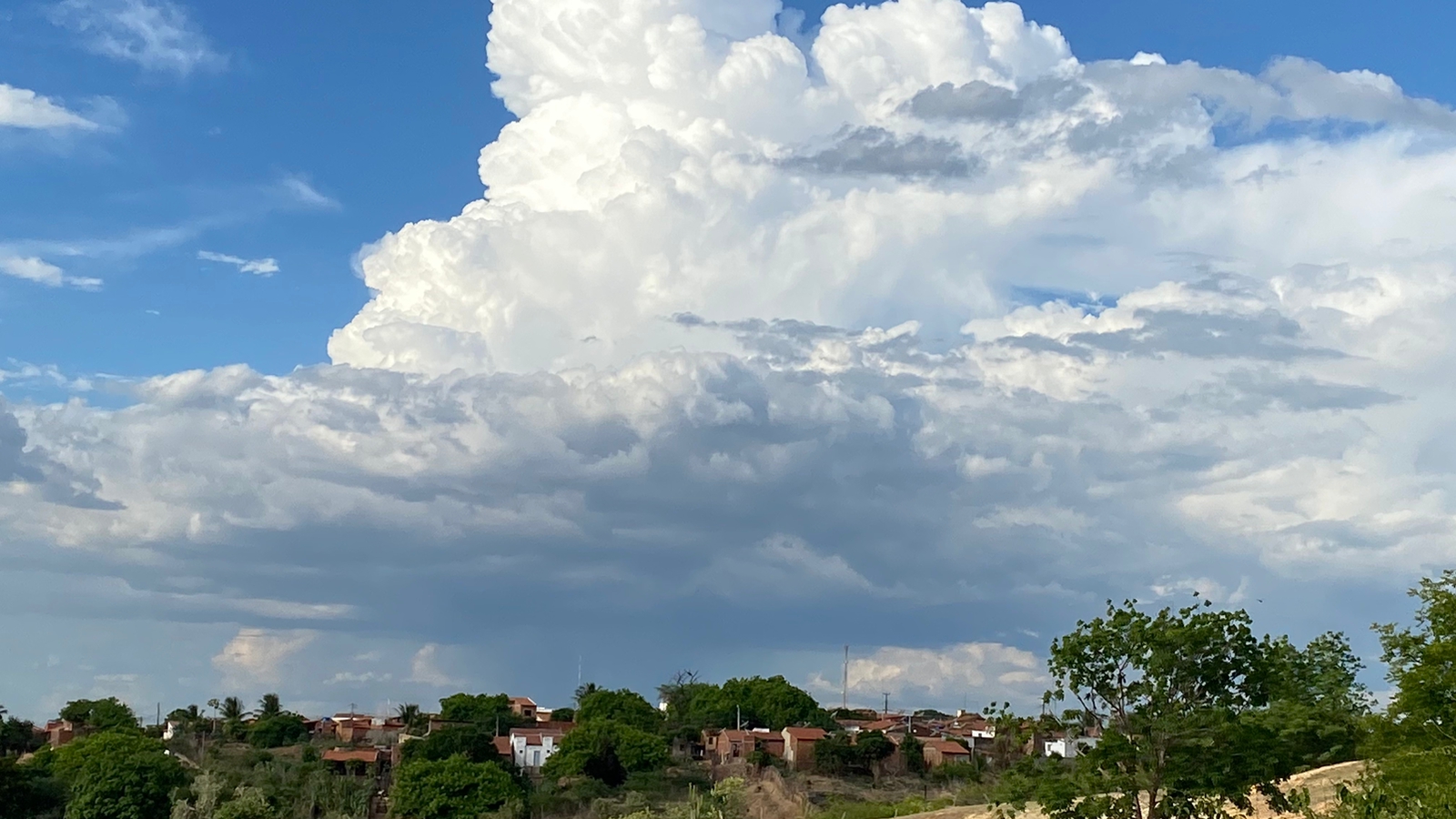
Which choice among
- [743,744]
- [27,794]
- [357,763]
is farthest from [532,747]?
[27,794]

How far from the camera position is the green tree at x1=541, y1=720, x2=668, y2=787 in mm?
83812

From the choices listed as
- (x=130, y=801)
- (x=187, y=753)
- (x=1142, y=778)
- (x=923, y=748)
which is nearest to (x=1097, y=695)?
(x=1142, y=778)

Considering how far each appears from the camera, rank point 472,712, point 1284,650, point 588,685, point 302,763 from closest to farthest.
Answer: point 1284,650 < point 302,763 < point 472,712 < point 588,685

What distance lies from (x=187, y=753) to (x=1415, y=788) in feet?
292

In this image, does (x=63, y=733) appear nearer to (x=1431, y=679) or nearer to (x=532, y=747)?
(x=532, y=747)

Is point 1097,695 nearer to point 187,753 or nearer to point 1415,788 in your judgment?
point 1415,788

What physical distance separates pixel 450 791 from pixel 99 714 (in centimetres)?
5123

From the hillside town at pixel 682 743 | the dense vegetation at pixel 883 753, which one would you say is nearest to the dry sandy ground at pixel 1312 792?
the dense vegetation at pixel 883 753

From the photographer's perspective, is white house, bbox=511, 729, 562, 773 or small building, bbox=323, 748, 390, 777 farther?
white house, bbox=511, 729, 562, 773

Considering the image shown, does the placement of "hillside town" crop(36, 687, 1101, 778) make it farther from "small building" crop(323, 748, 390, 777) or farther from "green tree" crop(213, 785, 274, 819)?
"green tree" crop(213, 785, 274, 819)

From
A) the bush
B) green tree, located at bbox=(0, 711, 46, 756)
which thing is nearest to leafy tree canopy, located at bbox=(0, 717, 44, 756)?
green tree, located at bbox=(0, 711, 46, 756)

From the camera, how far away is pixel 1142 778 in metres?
26.5

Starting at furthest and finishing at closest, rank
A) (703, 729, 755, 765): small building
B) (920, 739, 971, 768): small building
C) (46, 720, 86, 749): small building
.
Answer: (46, 720, 86, 749): small building → (703, 729, 755, 765): small building → (920, 739, 971, 768): small building

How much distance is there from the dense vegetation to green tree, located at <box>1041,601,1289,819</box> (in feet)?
0.12
